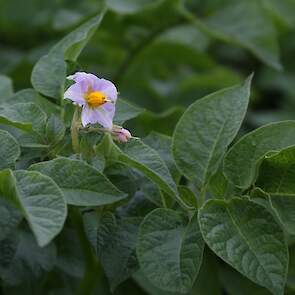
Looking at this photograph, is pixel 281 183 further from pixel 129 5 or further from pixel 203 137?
pixel 129 5

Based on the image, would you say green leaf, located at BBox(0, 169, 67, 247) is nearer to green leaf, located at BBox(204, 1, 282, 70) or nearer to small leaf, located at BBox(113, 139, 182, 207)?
small leaf, located at BBox(113, 139, 182, 207)

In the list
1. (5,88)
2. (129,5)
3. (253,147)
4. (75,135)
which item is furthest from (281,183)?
(129,5)

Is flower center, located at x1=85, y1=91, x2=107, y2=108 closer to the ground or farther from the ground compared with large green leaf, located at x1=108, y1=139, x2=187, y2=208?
farther from the ground

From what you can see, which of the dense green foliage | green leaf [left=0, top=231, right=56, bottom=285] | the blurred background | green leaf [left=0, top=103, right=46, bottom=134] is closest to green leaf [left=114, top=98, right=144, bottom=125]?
the dense green foliage

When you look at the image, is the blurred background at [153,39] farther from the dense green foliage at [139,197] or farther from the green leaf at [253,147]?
the green leaf at [253,147]

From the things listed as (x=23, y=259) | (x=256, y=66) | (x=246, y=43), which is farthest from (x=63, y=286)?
(x=256, y=66)

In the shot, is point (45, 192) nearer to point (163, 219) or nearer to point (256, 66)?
point (163, 219)
